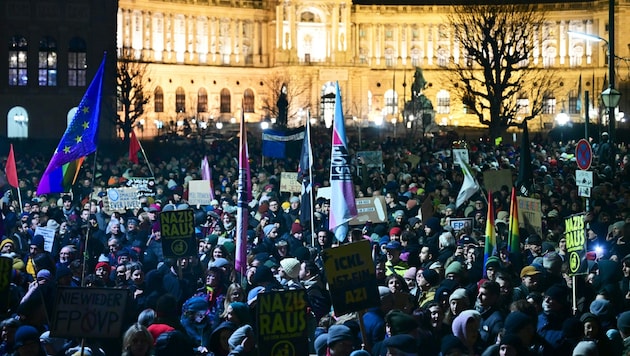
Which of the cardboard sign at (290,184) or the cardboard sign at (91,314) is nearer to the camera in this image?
the cardboard sign at (91,314)

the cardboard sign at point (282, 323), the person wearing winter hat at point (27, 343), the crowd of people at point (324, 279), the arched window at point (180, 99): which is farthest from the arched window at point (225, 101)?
the person wearing winter hat at point (27, 343)

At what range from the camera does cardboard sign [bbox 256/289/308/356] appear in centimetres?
1052

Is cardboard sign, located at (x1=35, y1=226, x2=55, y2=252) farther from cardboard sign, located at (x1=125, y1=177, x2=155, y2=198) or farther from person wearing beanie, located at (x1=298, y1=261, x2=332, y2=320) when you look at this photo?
cardboard sign, located at (x1=125, y1=177, x2=155, y2=198)

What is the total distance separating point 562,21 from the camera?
111m

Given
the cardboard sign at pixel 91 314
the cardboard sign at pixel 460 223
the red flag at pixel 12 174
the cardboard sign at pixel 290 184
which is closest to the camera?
the cardboard sign at pixel 91 314

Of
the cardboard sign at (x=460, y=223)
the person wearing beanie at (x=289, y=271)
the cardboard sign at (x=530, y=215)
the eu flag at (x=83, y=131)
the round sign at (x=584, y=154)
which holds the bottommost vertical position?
the person wearing beanie at (x=289, y=271)

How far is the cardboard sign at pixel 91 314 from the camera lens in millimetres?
10656

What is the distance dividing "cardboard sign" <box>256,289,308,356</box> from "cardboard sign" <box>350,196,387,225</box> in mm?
10189

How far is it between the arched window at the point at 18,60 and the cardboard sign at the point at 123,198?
46.6m

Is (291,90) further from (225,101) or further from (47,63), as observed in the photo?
(47,63)

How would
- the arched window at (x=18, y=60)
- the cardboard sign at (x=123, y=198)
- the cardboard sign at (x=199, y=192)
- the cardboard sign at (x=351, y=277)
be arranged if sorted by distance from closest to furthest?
the cardboard sign at (x=351, y=277) → the cardboard sign at (x=123, y=198) → the cardboard sign at (x=199, y=192) → the arched window at (x=18, y=60)

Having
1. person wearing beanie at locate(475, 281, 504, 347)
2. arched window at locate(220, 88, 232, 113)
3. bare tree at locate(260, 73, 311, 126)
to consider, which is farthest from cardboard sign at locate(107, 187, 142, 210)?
arched window at locate(220, 88, 232, 113)

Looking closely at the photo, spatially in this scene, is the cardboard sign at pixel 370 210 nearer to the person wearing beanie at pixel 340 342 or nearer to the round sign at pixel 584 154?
the round sign at pixel 584 154

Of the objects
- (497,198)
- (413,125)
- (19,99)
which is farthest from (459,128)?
(497,198)
